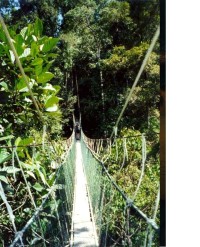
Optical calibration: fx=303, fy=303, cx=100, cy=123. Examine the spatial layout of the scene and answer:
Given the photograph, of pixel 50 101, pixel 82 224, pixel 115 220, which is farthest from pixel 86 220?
pixel 50 101

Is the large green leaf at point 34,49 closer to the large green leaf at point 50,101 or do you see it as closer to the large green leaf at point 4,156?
the large green leaf at point 50,101

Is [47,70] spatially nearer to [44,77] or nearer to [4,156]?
[44,77]

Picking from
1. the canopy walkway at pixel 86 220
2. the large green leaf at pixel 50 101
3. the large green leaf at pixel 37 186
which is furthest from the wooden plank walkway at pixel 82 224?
the large green leaf at pixel 50 101

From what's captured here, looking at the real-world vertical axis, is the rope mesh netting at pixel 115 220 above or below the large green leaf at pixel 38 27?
below

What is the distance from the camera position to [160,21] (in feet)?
2.64

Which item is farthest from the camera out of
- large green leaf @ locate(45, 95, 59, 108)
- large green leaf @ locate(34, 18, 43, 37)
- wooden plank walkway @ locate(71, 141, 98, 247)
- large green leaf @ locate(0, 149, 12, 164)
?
wooden plank walkway @ locate(71, 141, 98, 247)

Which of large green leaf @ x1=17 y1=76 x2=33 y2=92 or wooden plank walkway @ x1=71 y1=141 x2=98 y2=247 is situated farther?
wooden plank walkway @ x1=71 y1=141 x2=98 y2=247

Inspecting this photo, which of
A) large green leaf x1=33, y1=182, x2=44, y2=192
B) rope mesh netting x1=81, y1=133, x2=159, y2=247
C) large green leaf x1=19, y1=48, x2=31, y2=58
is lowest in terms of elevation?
rope mesh netting x1=81, y1=133, x2=159, y2=247

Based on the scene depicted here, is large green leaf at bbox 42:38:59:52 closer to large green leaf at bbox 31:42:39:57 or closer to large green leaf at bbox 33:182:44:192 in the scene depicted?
large green leaf at bbox 31:42:39:57

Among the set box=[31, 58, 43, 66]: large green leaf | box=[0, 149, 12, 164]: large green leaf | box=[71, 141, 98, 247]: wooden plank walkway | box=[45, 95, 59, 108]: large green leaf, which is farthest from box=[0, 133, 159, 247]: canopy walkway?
box=[31, 58, 43, 66]: large green leaf

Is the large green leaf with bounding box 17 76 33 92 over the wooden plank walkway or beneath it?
over

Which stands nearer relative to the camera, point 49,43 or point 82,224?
point 49,43

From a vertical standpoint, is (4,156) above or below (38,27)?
below
